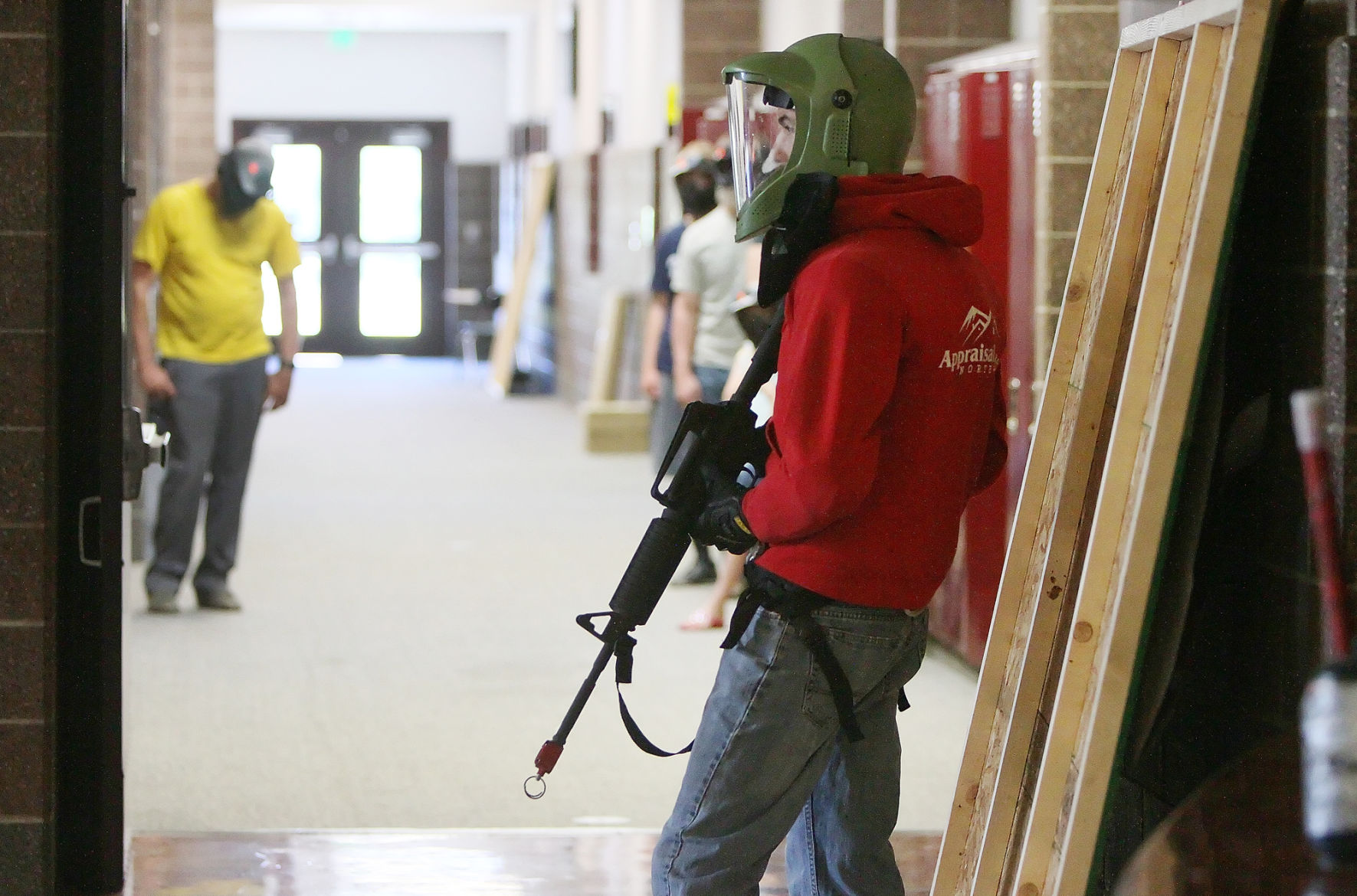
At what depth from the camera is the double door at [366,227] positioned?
17.3 metres

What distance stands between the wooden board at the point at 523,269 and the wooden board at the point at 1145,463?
463 inches

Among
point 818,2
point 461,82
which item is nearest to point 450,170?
point 461,82

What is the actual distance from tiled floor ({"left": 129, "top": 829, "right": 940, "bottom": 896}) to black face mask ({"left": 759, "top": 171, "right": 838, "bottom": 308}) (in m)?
1.33

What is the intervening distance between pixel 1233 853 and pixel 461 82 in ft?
54.7

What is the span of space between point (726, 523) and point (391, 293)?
51.9ft

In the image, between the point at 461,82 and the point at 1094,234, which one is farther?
the point at 461,82

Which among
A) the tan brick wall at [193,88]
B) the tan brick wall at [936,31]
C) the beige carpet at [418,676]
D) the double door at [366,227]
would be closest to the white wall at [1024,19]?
the tan brick wall at [936,31]

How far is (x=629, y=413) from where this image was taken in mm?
10109

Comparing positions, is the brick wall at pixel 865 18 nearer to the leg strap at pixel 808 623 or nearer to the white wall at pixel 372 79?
the leg strap at pixel 808 623

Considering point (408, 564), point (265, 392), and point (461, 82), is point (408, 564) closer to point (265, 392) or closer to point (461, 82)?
point (265, 392)

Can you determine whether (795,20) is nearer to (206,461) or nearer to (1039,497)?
(206,461)

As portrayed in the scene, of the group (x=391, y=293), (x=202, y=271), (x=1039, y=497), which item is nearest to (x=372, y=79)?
(x=391, y=293)

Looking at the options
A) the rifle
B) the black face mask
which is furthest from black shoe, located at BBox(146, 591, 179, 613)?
the black face mask

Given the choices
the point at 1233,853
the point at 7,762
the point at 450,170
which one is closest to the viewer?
the point at 1233,853
